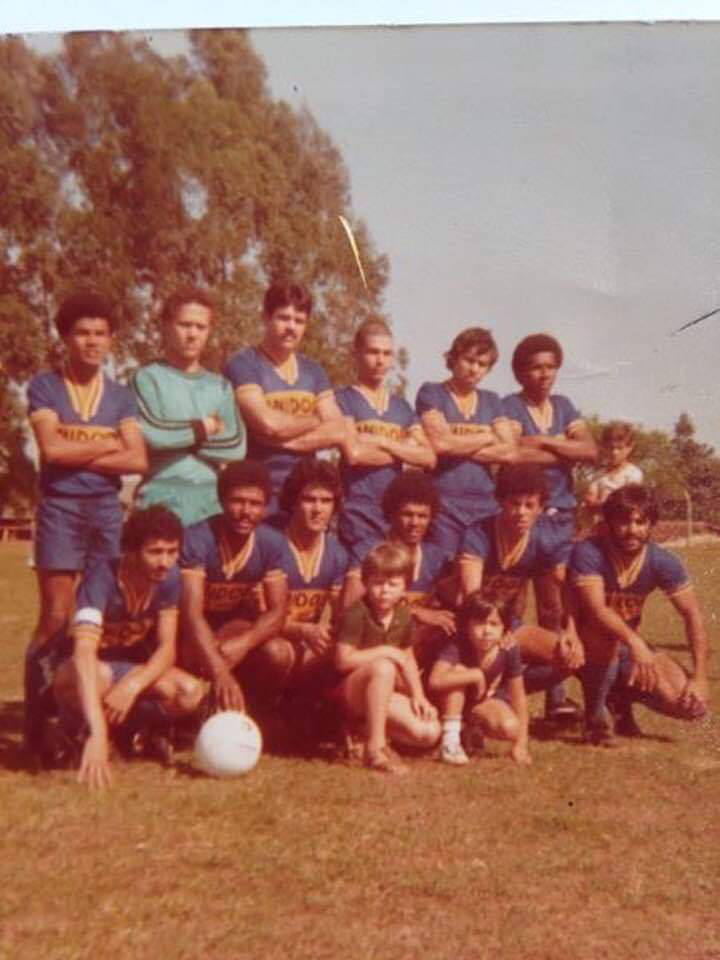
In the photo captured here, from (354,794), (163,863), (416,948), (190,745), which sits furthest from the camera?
(190,745)

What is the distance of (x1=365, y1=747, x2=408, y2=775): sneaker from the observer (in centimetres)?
367

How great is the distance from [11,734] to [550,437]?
1984 mm

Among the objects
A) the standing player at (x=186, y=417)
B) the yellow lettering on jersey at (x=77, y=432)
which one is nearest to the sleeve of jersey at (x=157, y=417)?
the standing player at (x=186, y=417)

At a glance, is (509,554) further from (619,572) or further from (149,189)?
(149,189)

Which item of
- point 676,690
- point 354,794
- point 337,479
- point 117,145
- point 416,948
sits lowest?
point 416,948

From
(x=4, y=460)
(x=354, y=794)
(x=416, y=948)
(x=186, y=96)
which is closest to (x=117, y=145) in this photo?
(x=186, y=96)

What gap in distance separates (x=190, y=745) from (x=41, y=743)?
18.0 inches

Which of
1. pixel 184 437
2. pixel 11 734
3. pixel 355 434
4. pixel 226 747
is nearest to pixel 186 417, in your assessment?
pixel 184 437

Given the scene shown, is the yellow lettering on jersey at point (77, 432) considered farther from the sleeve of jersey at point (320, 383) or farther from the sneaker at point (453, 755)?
the sneaker at point (453, 755)

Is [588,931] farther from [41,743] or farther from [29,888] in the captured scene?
[41,743]

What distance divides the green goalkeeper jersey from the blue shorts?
0.40 feet

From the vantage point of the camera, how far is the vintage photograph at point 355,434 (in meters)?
3.49

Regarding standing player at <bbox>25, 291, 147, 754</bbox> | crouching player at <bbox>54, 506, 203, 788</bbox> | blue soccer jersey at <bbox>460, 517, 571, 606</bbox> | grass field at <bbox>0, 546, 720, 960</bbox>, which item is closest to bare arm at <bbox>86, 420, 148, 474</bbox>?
standing player at <bbox>25, 291, 147, 754</bbox>

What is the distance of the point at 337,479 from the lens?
3.84 metres
